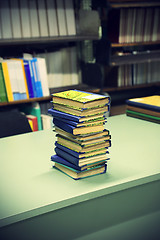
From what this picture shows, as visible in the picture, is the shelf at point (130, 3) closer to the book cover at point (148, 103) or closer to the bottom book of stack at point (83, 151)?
the book cover at point (148, 103)

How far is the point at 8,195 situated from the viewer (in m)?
0.92

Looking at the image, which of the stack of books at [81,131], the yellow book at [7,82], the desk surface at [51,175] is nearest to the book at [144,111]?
the desk surface at [51,175]

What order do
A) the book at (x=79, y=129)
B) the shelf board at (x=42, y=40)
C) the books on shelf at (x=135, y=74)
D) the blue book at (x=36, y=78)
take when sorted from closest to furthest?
the book at (x=79, y=129)
the shelf board at (x=42, y=40)
the blue book at (x=36, y=78)
the books on shelf at (x=135, y=74)

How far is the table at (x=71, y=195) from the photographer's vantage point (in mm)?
861

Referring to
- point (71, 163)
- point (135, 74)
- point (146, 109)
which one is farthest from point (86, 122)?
point (135, 74)

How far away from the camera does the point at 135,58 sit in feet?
8.96

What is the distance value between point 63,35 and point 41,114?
740mm

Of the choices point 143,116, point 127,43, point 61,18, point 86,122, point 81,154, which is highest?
point 61,18

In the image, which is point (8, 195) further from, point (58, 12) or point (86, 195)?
point (58, 12)

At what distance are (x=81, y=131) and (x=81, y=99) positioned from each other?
0.11 m

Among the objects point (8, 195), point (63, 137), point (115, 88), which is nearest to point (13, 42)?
point (115, 88)

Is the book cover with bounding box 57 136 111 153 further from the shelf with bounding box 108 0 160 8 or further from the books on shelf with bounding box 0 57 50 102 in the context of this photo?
the shelf with bounding box 108 0 160 8

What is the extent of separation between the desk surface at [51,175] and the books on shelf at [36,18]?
4.12ft

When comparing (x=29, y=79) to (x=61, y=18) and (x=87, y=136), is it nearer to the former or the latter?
(x=61, y=18)
